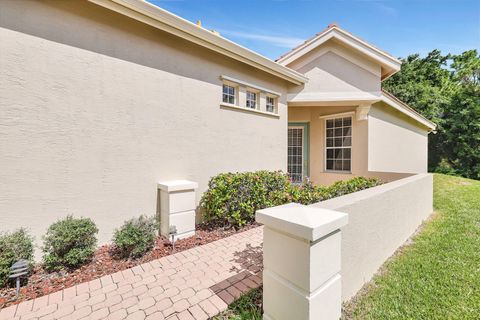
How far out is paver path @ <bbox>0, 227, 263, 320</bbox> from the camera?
2611 millimetres

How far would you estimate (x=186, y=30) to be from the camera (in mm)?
5027

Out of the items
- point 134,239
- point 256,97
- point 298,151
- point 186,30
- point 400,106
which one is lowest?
point 134,239

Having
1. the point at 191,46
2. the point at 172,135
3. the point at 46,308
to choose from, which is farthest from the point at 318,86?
the point at 46,308

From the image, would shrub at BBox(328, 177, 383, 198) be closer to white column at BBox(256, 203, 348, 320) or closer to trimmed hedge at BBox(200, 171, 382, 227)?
trimmed hedge at BBox(200, 171, 382, 227)

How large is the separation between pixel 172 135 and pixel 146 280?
309cm

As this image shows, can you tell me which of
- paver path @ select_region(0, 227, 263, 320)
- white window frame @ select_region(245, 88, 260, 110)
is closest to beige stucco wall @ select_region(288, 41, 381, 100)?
white window frame @ select_region(245, 88, 260, 110)

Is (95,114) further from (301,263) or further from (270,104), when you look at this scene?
(270,104)

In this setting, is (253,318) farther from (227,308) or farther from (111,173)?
(111,173)

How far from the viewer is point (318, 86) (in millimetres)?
8289

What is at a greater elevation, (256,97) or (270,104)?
(256,97)

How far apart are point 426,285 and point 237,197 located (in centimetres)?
373

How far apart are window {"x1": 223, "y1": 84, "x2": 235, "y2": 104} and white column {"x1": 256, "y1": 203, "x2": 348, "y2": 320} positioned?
15.9 feet

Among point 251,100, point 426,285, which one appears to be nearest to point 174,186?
point 251,100

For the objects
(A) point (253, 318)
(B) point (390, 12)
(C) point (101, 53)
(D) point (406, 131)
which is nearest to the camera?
(A) point (253, 318)
